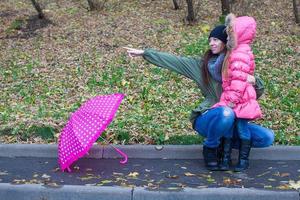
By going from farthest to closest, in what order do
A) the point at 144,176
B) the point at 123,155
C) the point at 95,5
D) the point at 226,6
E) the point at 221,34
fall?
the point at 95,5, the point at 226,6, the point at 123,155, the point at 144,176, the point at 221,34

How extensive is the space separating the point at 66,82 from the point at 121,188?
4459 millimetres

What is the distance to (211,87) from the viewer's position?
5.57 metres

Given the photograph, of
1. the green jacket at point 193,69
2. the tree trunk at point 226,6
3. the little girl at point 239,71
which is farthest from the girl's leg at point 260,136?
the tree trunk at point 226,6

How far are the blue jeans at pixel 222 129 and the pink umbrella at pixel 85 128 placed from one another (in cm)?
91

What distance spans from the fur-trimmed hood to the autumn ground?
1557 mm

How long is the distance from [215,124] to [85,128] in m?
1.27

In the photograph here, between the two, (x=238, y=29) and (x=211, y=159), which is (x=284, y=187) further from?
(x=238, y=29)

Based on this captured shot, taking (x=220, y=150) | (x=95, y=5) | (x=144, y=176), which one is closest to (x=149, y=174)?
(x=144, y=176)

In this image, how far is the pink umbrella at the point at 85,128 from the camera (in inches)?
207

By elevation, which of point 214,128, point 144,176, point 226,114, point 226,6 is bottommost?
point 144,176

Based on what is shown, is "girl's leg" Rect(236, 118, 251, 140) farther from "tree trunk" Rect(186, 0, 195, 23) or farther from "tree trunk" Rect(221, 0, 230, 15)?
"tree trunk" Rect(221, 0, 230, 15)

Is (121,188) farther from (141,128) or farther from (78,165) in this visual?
(141,128)

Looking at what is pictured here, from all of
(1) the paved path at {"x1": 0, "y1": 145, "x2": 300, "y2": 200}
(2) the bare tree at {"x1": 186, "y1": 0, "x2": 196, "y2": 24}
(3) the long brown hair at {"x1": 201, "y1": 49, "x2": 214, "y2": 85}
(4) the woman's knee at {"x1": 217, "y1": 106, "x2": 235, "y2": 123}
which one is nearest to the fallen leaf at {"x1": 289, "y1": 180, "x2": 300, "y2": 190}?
(1) the paved path at {"x1": 0, "y1": 145, "x2": 300, "y2": 200}

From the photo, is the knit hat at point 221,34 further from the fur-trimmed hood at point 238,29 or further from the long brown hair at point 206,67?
the long brown hair at point 206,67
